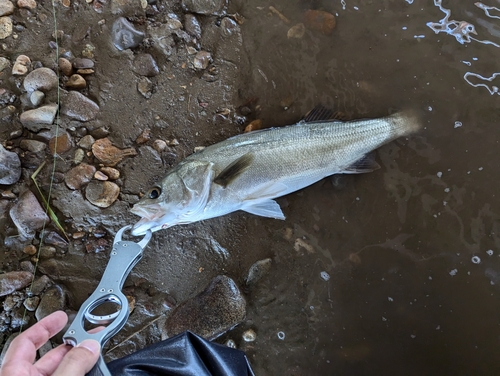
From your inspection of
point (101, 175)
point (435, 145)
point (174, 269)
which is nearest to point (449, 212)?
point (435, 145)

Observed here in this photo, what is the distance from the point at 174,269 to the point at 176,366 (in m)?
1.20

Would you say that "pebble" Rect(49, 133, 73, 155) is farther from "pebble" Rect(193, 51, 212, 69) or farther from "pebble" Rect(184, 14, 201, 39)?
"pebble" Rect(184, 14, 201, 39)

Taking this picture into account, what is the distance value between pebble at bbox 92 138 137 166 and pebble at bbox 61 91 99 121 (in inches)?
12.3

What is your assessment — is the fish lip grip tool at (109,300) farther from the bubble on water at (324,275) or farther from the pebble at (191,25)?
the pebble at (191,25)

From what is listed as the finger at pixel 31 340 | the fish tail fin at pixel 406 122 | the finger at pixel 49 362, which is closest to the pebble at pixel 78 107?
the finger at pixel 31 340

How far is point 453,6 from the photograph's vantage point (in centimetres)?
379

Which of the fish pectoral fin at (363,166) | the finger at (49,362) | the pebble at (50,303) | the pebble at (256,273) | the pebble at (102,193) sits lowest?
the pebble at (256,273)

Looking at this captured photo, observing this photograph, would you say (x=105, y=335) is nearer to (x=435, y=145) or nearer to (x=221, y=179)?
(x=221, y=179)

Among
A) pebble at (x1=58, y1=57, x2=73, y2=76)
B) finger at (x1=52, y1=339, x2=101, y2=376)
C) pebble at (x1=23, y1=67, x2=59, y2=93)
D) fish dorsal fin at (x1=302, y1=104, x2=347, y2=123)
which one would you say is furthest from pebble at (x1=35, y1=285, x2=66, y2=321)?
fish dorsal fin at (x1=302, y1=104, x2=347, y2=123)

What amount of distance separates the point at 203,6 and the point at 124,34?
904 mm

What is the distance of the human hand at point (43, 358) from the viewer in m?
1.96

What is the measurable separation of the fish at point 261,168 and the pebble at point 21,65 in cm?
194

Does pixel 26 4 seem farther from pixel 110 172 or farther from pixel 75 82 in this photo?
pixel 110 172

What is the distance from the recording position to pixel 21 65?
3797 millimetres
